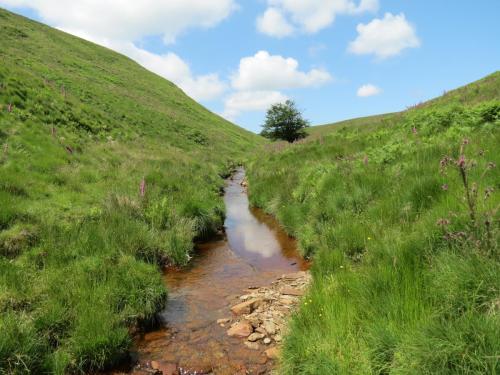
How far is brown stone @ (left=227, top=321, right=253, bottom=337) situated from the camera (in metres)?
5.77

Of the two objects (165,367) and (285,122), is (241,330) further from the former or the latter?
(285,122)

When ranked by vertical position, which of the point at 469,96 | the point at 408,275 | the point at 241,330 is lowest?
the point at 241,330

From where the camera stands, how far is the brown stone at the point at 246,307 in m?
6.50

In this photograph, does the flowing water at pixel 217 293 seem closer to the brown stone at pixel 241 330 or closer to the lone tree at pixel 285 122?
the brown stone at pixel 241 330

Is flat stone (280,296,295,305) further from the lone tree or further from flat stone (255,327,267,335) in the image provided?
the lone tree

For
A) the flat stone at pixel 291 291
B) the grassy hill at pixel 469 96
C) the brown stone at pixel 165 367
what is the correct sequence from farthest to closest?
the grassy hill at pixel 469 96 < the flat stone at pixel 291 291 < the brown stone at pixel 165 367

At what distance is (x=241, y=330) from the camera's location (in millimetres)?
5852

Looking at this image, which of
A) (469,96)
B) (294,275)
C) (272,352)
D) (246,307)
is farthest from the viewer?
(469,96)

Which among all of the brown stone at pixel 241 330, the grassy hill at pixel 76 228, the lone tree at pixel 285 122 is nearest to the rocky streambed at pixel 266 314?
the brown stone at pixel 241 330

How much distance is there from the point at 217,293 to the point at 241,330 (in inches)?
68.5

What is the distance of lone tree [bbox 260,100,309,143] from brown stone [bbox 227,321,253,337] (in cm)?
4416

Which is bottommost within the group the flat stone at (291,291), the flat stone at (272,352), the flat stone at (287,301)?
the flat stone at (272,352)

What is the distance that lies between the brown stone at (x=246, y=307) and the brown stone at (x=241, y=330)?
0.47 m

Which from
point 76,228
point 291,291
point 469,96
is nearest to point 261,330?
point 291,291
